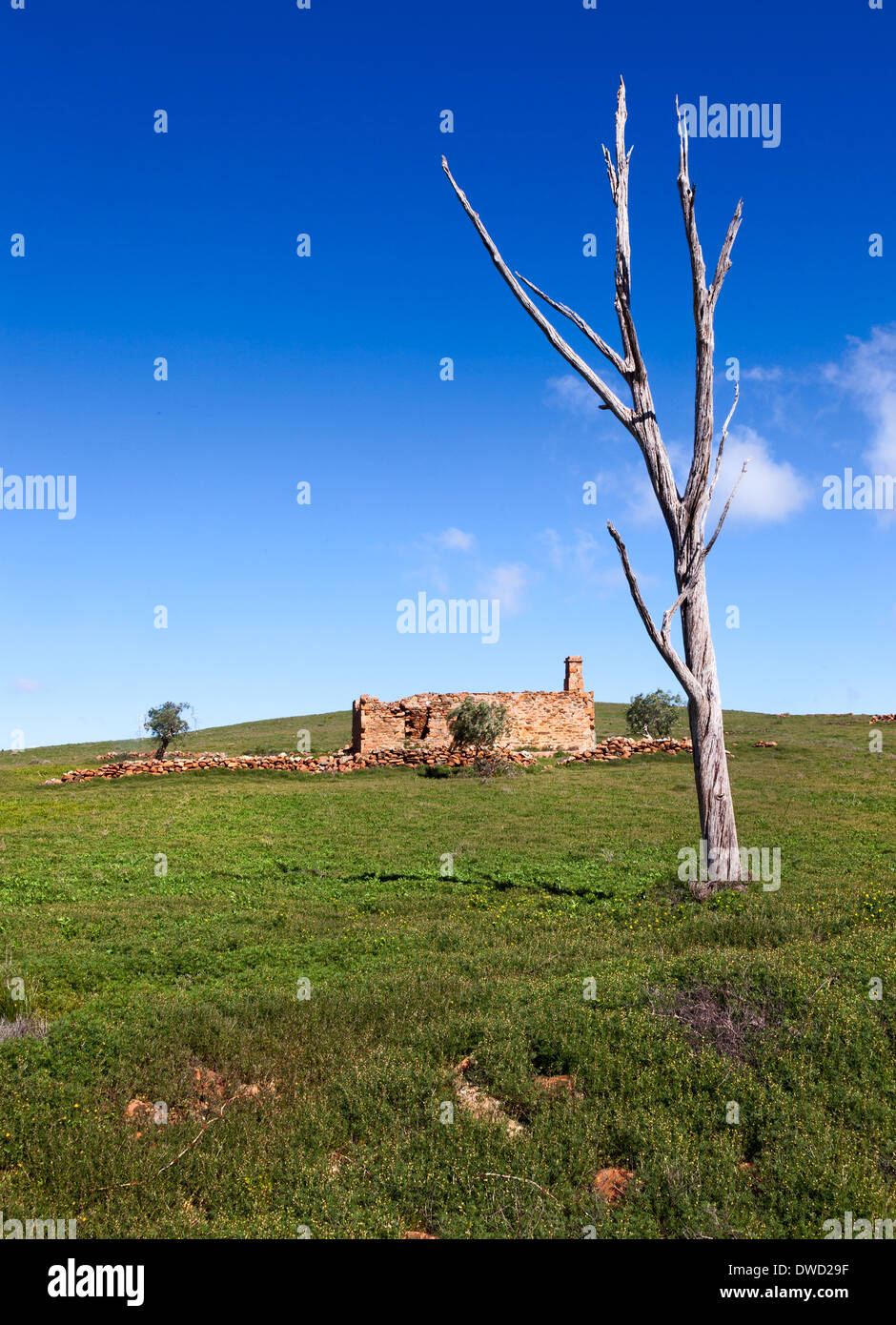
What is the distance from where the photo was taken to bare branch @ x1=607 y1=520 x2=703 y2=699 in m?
13.3

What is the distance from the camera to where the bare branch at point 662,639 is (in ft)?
43.7

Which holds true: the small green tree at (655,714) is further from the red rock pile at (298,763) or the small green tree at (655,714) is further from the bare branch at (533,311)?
the bare branch at (533,311)

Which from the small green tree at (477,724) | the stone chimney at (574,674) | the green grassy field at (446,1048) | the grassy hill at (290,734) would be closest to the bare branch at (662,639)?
the green grassy field at (446,1048)

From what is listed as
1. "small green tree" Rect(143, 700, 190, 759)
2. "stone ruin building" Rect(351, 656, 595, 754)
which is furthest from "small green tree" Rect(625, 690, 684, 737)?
"small green tree" Rect(143, 700, 190, 759)

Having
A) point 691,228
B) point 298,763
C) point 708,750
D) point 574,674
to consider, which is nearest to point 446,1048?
point 708,750

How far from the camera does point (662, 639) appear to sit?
13352mm

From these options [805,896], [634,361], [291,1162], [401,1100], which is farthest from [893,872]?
[291,1162]

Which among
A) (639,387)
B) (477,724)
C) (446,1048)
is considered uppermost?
(639,387)

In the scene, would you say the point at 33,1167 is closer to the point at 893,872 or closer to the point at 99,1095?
the point at 99,1095

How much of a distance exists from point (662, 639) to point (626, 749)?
2329cm

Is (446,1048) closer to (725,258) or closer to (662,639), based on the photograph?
(662,639)
